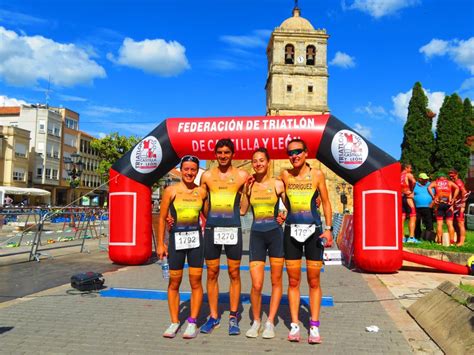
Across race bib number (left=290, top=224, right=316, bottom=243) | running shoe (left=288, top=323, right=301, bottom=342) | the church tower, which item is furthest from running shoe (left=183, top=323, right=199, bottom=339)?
the church tower

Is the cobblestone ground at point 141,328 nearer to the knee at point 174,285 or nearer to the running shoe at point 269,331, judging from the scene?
the running shoe at point 269,331

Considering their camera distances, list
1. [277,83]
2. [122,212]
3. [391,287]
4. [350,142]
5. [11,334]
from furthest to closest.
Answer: [277,83] < [122,212] < [350,142] < [391,287] < [11,334]

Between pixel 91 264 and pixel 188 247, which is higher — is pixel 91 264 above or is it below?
below

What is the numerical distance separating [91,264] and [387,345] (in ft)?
25.2

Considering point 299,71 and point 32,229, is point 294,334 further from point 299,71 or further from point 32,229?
point 299,71

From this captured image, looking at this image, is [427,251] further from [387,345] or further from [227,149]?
[227,149]

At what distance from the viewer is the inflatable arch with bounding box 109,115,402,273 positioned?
8.78 meters

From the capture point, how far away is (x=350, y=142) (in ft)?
29.2

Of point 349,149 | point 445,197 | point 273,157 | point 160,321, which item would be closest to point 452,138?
point 445,197

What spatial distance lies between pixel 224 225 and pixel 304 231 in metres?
0.85

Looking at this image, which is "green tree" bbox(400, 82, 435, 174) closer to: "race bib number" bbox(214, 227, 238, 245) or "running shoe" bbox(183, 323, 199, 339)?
"race bib number" bbox(214, 227, 238, 245)

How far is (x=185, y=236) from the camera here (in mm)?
4691

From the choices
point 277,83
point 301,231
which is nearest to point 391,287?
point 301,231

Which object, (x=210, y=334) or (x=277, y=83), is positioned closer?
(x=210, y=334)
